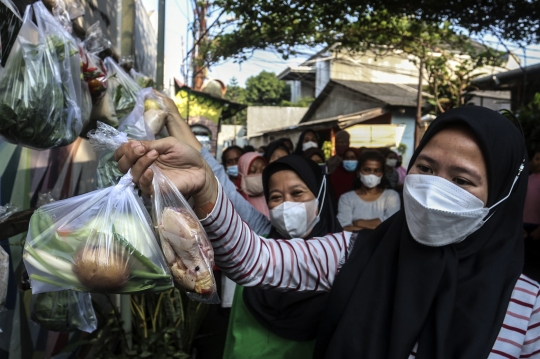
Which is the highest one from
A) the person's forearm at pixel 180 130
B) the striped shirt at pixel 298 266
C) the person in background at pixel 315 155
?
the person's forearm at pixel 180 130

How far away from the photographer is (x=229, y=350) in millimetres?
2002

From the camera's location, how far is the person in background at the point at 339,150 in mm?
5914

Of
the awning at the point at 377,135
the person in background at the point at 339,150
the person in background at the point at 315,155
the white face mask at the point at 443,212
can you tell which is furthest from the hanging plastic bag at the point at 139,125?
the awning at the point at 377,135

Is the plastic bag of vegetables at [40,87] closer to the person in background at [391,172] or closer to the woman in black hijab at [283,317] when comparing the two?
the woman in black hijab at [283,317]

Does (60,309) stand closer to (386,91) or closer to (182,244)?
(182,244)

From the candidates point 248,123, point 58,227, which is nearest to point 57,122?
point 58,227

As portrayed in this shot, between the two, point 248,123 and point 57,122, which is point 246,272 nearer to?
point 57,122

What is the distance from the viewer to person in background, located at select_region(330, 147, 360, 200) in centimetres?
540

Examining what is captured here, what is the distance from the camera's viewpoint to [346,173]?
18.1 feet

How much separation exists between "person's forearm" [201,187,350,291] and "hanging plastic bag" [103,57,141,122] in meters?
1.03

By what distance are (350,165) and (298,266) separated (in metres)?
4.05

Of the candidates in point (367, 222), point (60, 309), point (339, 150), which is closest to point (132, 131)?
point (60, 309)

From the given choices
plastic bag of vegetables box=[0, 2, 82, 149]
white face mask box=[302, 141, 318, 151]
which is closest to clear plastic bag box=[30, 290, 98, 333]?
plastic bag of vegetables box=[0, 2, 82, 149]

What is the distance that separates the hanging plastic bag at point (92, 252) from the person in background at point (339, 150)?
496 centimetres
